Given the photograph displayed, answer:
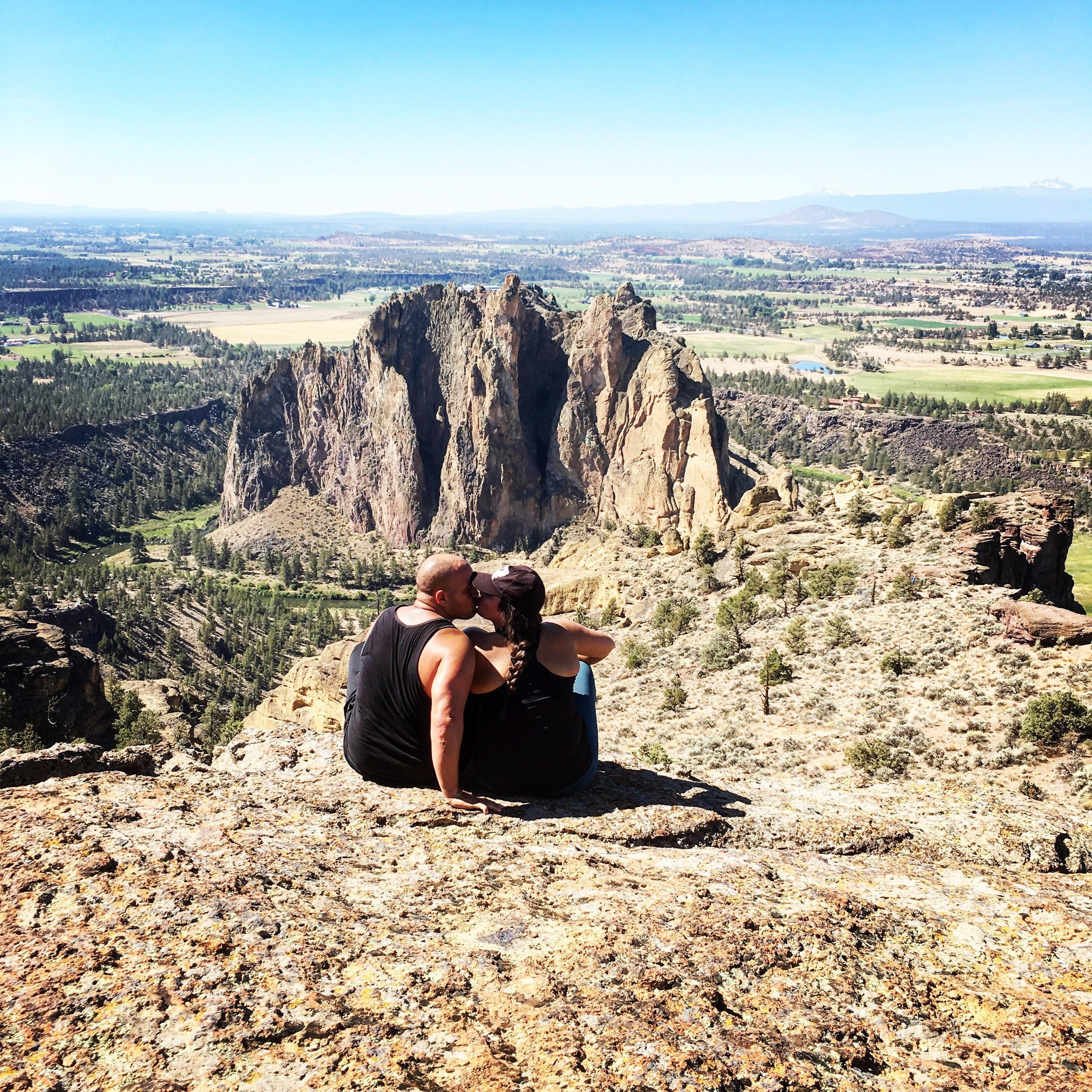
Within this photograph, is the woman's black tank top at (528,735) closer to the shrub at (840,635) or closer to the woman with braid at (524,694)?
the woman with braid at (524,694)

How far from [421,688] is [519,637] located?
95 centimetres

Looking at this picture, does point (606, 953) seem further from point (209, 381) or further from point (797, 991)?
point (209, 381)

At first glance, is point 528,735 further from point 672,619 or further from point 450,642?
point 672,619

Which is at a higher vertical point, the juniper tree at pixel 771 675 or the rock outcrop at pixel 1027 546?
the rock outcrop at pixel 1027 546

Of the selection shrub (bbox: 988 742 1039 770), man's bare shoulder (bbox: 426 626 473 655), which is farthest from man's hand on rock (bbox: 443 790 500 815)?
shrub (bbox: 988 742 1039 770)

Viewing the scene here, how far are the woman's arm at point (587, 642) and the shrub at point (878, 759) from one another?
9.23 meters

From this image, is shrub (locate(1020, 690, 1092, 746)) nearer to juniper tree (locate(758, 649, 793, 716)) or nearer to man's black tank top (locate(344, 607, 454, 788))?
juniper tree (locate(758, 649, 793, 716))

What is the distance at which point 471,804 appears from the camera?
6980mm

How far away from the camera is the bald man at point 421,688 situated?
668 centimetres

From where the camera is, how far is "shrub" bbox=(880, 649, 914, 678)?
1988 centimetres

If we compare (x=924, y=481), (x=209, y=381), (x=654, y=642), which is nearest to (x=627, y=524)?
(x=654, y=642)

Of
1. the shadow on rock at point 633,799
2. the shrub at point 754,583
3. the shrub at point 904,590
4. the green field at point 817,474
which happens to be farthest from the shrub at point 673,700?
the green field at point 817,474

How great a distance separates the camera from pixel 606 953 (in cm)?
486

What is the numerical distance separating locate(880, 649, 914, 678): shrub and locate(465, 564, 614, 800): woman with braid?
14.6 m
